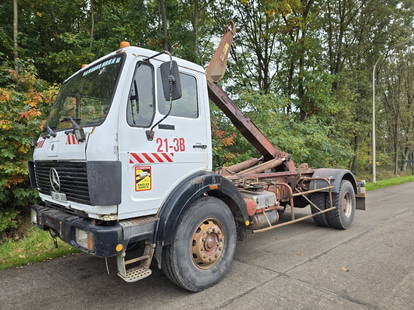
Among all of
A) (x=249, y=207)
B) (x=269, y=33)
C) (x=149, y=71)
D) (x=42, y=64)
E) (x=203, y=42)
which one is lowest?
(x=249, y=207)

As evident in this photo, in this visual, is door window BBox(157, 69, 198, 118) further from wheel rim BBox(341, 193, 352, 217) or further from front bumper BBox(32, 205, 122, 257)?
wheel rim BBox(341, 193, 352, 217)

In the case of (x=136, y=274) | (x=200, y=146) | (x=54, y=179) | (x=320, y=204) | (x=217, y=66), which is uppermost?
(x=217, y=66)

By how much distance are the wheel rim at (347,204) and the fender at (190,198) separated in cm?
321

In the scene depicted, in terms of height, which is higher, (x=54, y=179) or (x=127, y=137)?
(x=127, y=137)

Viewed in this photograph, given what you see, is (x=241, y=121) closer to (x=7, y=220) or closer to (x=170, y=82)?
(x=170, y=82)

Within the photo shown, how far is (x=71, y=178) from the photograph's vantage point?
2.83 meters

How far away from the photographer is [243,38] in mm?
16484

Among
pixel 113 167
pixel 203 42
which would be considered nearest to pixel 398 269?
pixel 113 167

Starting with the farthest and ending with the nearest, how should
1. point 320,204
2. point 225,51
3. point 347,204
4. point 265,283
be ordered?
point 347,204 < point 320,204 < point 225,51 < point 265,283

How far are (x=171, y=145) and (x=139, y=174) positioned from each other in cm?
51

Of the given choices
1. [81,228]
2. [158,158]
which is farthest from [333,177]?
[81,228]

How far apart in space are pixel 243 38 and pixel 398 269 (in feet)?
50.4

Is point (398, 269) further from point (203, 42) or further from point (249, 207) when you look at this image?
point (203, 42)

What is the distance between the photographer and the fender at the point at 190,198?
9.35ft
